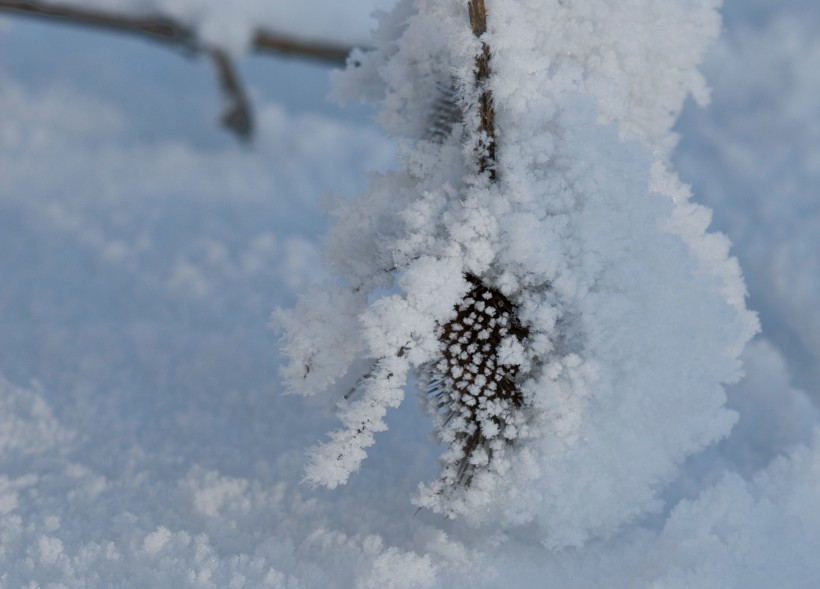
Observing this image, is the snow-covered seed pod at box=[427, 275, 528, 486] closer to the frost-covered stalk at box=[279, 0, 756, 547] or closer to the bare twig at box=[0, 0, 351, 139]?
the frost-covered stalk at box=[279, 0, 756, 547]

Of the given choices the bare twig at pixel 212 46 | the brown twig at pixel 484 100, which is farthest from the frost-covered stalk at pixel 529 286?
the bare twig at pixel 212 46

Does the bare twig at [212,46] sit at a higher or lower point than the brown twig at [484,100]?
higher

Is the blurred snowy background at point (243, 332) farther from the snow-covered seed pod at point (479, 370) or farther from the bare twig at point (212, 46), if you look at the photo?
the snow-covered seed pod at point (479, 370)

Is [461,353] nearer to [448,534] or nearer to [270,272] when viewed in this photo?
[448,534]

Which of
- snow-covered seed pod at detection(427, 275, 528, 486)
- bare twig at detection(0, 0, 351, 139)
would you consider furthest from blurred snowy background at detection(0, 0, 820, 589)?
snow-covered seed pod at detection(427, 275, 528, 486)

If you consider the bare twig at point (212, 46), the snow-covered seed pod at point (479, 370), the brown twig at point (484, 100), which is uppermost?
the bare twig at point (212, 46)

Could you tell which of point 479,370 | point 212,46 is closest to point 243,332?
point 479,370
